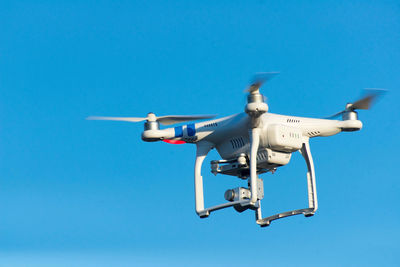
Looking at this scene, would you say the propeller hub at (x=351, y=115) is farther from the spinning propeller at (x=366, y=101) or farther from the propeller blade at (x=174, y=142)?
the propeller blade at (x=174, y=142)

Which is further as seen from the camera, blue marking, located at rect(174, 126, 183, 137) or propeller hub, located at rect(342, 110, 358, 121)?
propeller hub, located at rect(342, 110, 358, 121)

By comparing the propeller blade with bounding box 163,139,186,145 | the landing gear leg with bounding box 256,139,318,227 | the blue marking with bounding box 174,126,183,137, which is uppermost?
the blue marking with bounding box 174,126,183,137

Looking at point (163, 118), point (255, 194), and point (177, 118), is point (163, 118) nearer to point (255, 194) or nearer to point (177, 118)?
point (177, 118)

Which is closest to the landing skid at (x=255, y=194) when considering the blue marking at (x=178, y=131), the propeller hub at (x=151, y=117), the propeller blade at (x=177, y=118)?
the blue marking at (x=178, y=131)

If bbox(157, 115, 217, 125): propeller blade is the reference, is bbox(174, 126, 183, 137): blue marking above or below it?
below

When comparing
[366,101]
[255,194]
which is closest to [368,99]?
[366,101]

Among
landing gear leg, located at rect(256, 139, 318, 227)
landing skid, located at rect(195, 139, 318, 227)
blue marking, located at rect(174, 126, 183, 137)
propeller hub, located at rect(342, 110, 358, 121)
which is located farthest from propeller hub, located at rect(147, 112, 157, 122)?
propeller hub, located at rect(342, 110, 358, 121)

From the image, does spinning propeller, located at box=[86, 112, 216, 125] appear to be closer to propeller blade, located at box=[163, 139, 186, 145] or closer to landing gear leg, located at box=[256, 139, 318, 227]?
propeller blade, located at box=[163, 139, 186, 145]
